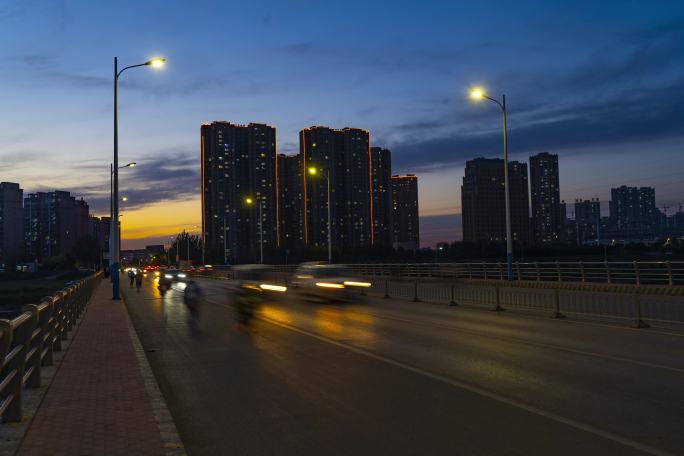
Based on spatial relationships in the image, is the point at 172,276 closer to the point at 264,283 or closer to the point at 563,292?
the point at 264,283

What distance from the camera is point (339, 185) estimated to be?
11538 centimetres

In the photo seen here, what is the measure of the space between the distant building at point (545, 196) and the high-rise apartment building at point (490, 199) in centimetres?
2849

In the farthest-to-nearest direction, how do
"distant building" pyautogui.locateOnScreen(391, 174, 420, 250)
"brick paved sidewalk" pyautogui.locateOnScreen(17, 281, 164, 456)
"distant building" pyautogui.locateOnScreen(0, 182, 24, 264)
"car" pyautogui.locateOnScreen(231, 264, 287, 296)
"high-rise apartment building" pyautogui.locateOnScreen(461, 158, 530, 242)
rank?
"distant building" pyautogui.locateOnScreen(391, 174, 420, 250) → "distant building" pyautogui.locateOnScreen(0, 182, 24, 264) → "high-rise apartment building" pyautogui.locateOnScreen(461, 158, 530, 242) → "car" pyautogui.locateOnScreen(231, 264, 287, 296) → "brick paved sidewalk" pyautogui.locateOnScreen(17, 281, 164, 456)

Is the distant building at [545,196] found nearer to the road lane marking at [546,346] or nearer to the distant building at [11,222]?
the distant building at [11,222]

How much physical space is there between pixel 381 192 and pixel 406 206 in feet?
174

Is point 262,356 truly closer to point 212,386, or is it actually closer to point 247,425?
point 212,386

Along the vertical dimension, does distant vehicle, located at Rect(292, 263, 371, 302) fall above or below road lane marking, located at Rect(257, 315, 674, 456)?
above

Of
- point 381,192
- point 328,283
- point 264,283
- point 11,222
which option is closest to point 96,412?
point 328,283

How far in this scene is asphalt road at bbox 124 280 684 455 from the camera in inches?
242

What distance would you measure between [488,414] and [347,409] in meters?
1.67

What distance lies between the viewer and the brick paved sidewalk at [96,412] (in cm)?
575

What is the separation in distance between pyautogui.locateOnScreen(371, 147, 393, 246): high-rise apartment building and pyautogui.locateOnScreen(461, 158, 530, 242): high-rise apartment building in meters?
18.2

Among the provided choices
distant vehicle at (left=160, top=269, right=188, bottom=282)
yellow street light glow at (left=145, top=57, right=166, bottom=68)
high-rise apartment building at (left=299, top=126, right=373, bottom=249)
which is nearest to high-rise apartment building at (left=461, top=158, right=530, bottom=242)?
high-rise apartment building at (left=299, top=126, right=373, bottom=249)

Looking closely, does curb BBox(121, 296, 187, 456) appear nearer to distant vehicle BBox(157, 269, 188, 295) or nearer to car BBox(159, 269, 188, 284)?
car BBox(159, 269, 188, 284)
